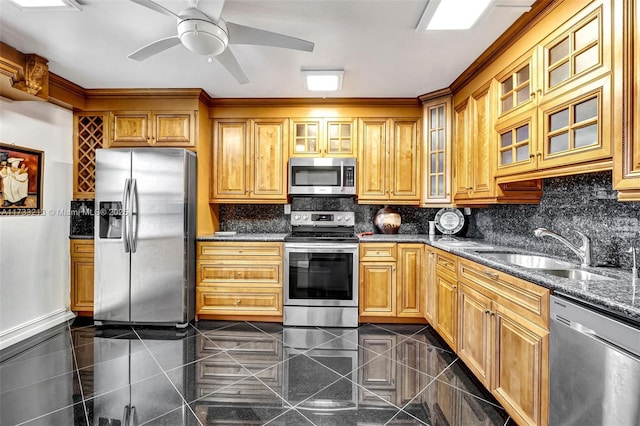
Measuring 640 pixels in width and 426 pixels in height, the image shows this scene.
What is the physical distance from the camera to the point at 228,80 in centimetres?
304

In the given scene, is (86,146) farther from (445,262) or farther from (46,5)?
(445,262)

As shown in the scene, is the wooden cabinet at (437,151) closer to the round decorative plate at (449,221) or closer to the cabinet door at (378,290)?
the round decorative plate at (449,221)

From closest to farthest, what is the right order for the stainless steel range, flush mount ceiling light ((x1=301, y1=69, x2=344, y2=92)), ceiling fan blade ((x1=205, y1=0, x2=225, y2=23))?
ceiling fan blade ((x1=205, y1=0, x2=225, y2=23)) → flush mount ceiling light ((x1=301, y1=69, x2=344, y2=92)) → the stainless steel range

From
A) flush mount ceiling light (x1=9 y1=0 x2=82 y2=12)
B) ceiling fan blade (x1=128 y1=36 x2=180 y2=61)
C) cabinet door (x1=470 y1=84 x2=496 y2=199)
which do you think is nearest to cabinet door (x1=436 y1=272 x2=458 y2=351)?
cabinet door (x1=470 y1=84 x2=496 y2=199)

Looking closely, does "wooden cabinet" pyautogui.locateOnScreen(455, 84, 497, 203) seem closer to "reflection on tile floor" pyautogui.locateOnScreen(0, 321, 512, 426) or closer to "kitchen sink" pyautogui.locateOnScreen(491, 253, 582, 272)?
"kitchen sink" pyautogui.locateOnScreen(491, 253, 582, 272)

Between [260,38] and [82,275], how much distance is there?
320 cm

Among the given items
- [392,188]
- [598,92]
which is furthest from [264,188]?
[598,92]

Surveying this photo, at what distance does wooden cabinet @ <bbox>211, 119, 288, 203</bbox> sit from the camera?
3562mm

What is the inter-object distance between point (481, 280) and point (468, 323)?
1.27 feet

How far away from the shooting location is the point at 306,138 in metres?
3.56

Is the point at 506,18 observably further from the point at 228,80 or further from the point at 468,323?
the point at 228,80

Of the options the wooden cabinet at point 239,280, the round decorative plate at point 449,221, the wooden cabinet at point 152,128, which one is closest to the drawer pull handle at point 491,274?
the round decorative plate at point 449,221

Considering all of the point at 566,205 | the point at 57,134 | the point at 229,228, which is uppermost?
the point at 57,134

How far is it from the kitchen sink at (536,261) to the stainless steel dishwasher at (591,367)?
25.4 inches
